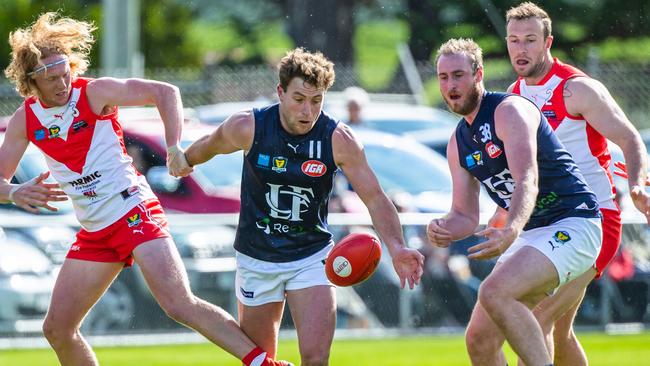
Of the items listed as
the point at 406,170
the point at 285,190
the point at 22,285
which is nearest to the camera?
the point at 285,190

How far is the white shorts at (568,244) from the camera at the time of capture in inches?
269

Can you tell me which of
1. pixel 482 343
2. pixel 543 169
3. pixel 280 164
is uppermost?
pixel 543 169

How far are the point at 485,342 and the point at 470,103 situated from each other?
1.27 meters

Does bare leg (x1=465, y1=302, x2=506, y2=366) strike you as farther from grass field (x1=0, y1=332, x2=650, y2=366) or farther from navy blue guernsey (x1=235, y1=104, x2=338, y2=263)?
grass field (x1=0, y1=332, x2=650, y2=366)

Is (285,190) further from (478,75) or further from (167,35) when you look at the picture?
(167,35)

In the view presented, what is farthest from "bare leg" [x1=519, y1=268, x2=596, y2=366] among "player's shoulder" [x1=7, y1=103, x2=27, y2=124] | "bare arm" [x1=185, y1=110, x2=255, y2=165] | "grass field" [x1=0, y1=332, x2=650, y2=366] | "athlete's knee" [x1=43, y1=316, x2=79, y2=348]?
"grass field" [x1=0, y1=332, x2=650, y2=366]

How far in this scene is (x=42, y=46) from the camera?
289 inches

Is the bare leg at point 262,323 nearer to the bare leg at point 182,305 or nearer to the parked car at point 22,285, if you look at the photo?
the bare leg at point 182,305

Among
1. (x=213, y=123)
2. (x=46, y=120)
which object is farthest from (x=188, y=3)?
(x=46, y=120)

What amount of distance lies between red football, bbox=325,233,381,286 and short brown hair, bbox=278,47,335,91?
0.84m

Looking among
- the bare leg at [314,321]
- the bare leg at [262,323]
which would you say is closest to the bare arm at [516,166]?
the bare leg at [314,321]

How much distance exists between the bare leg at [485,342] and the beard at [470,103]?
1021 mm

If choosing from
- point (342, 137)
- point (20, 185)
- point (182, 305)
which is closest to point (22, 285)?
point (20, 185)

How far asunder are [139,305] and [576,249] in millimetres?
6027
